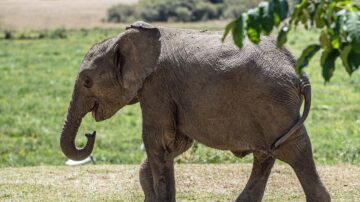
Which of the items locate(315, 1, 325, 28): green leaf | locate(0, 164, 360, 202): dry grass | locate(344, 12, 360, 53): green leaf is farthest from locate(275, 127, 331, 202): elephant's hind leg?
locate(344, 12, 360, 53): green leaf

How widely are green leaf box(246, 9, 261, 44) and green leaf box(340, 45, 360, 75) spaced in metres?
0.39

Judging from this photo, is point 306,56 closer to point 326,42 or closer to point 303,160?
point 326,42

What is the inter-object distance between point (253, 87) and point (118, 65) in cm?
128

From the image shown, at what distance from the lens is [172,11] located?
47.6 metres

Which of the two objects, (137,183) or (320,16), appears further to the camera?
(137,183)

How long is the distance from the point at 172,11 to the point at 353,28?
43.5 m

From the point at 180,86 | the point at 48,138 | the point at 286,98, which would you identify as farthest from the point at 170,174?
the point at 48,138

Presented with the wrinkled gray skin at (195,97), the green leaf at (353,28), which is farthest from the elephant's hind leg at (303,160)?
the green leaf at (353,28)

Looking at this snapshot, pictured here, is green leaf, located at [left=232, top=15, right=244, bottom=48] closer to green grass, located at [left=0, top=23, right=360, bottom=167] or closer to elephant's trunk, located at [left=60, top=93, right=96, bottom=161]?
elephant's trunk, located at [left=60, top=93, right=96, bottom=161]

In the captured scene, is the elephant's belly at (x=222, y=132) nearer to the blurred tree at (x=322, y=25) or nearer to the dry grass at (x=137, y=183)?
the dry grass at (x=137, y=183)

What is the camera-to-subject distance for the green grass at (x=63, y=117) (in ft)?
48.3

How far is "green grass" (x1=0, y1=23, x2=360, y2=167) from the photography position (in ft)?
48.3

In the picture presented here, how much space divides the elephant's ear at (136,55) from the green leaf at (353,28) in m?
3.91

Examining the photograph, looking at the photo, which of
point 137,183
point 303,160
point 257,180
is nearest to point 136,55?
point 257,180
